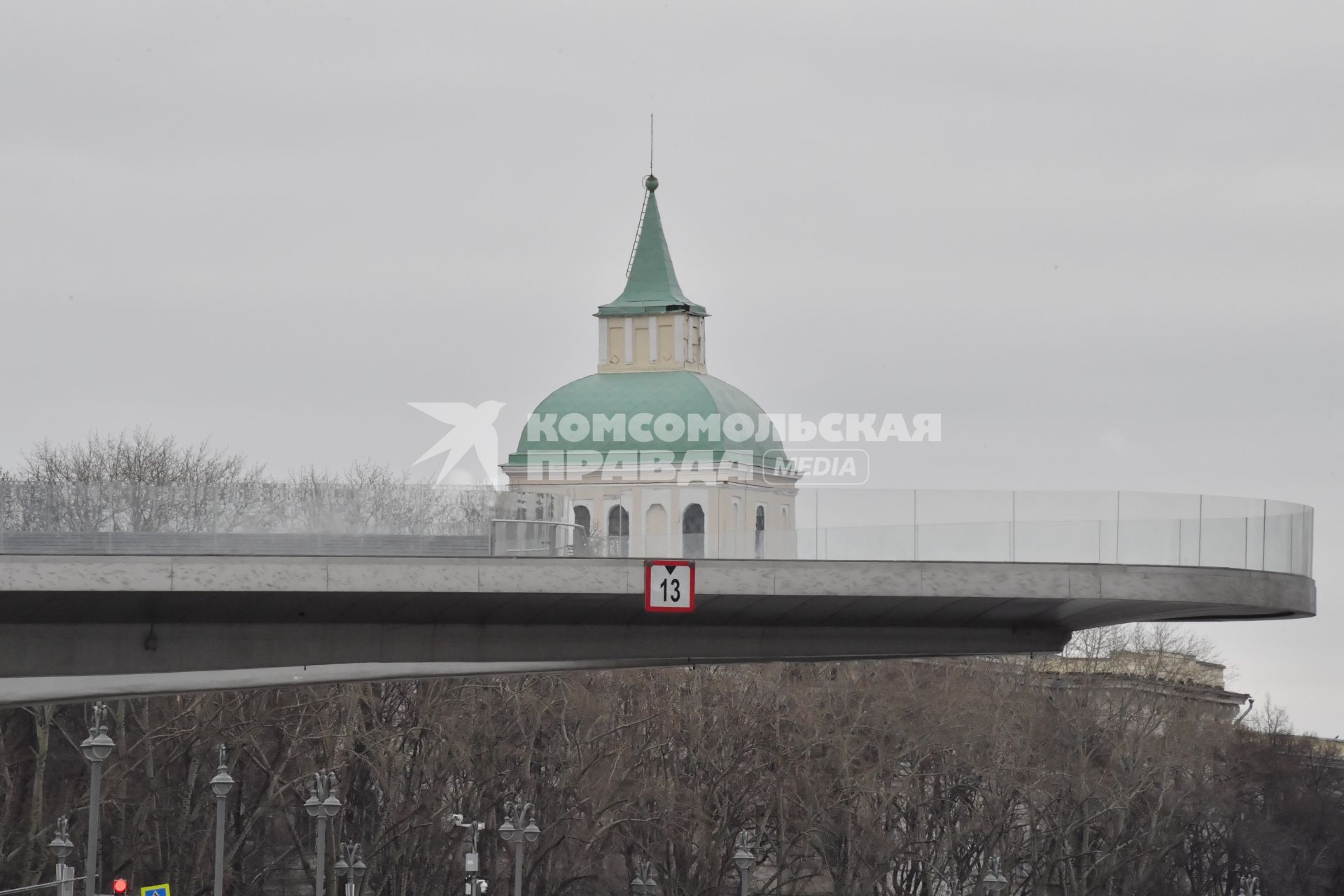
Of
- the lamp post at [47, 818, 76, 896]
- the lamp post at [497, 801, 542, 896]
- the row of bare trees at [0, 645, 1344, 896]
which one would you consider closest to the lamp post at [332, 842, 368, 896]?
the row of bare trees at [0, 645, 1344, 896]

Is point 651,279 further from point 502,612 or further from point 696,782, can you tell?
point 502,612

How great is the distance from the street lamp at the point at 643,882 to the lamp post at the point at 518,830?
3247 mm

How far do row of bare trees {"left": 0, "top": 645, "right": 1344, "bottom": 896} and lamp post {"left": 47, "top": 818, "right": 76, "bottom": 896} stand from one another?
390cm

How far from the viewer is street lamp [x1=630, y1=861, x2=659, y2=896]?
63000mm

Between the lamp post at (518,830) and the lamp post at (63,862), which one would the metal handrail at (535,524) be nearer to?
the lamp post at (63,862)

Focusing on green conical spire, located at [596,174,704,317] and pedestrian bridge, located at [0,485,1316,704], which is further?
green conical spire, located at [596,174,704,317]

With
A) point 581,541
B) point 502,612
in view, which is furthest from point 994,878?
point 502,612

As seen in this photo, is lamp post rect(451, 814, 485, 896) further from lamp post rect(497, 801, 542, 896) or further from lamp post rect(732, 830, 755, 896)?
lamp post rect(732, 830, 755, 896)

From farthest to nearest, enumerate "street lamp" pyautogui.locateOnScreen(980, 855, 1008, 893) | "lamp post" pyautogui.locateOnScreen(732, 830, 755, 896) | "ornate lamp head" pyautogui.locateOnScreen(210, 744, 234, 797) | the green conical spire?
the green conical spire < "street lamp" pyautogui.locateOnScreen(980, 855, 1008, 893) < "lamp post" pyautogui.locateOnScreen(732, 830, 755, 896) < "ornate lamp head" pyautogui.locateOnScreen(210, 744, 234, 797)

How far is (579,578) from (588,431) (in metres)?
80.2

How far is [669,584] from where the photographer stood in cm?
3142

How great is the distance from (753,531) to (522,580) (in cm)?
338

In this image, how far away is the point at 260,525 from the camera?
102 feet

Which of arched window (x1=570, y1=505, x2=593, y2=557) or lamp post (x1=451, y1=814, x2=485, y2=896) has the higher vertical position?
arched window (x1=570, y1=505, x2=593, y2=557)
